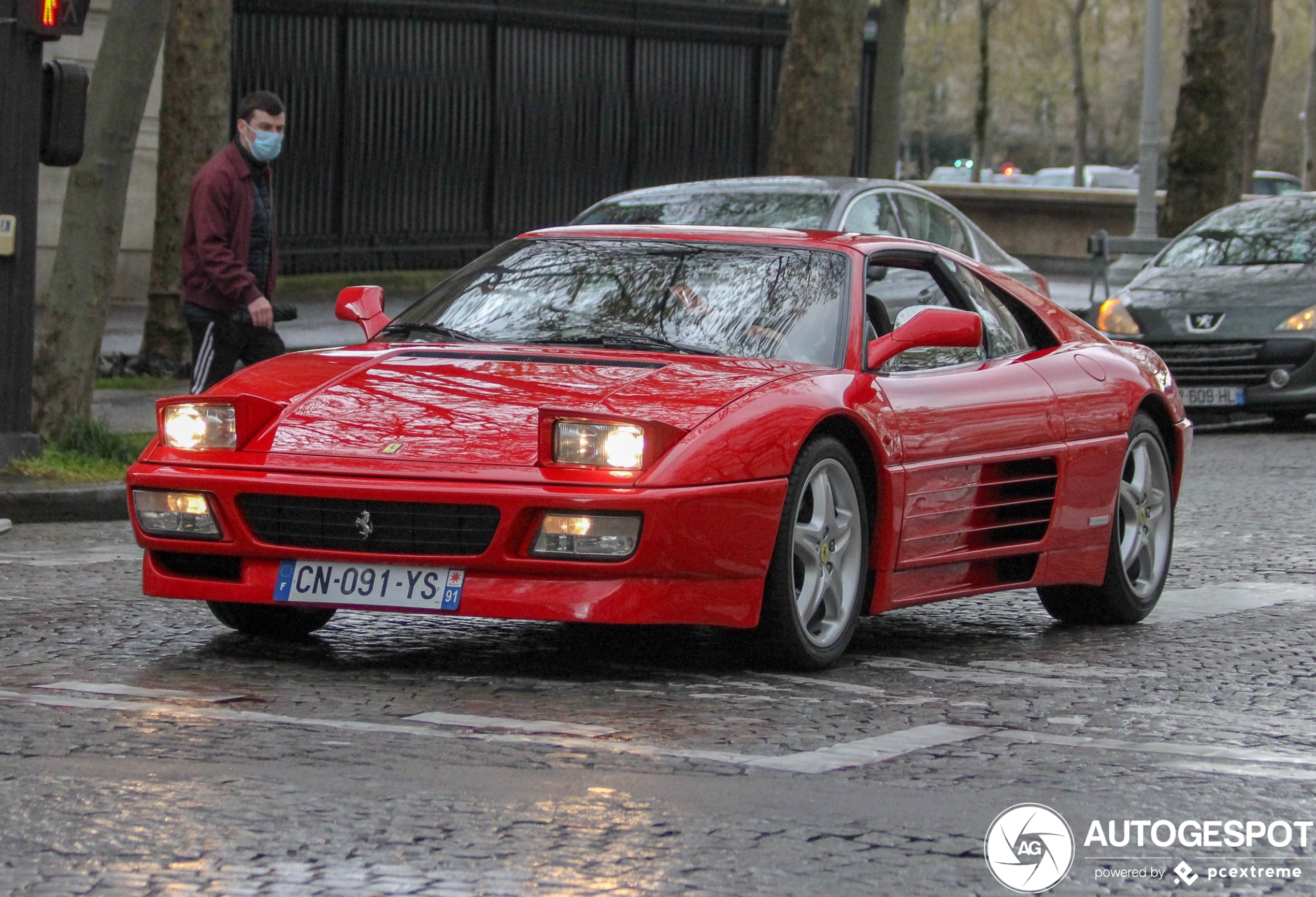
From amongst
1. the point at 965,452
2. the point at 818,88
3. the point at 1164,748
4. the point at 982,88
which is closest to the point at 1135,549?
the point at 965,452

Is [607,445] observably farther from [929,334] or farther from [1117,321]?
[1117,321]

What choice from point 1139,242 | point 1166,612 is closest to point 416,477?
point 1166,612

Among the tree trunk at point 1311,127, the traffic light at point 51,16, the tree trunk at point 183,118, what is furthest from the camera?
the tree trunk at point 1311,127

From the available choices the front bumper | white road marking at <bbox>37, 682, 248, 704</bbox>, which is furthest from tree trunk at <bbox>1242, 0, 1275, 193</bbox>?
white road marking at <bbox>37, 682, 248, 704</bbox>

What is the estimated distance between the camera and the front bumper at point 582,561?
234 inches

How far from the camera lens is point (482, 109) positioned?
2541cm

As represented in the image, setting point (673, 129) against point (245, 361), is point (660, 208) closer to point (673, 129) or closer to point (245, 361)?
point (245, 361)

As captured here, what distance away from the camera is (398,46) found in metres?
24.2

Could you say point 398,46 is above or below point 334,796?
above

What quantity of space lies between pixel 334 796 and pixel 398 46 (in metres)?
20.3

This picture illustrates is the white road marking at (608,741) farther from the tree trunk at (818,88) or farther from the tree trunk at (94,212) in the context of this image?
the tree trunk at (818,88)

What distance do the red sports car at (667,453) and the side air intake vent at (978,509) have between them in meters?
0.01

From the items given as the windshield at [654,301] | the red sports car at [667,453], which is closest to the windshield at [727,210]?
the red sports car at [667,453]

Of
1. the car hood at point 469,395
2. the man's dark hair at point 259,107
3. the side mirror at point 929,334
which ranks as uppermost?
the man's dark hair at point 259,107
